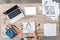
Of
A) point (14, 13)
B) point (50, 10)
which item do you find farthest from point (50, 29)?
point (14, 13)

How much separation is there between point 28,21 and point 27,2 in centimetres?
17

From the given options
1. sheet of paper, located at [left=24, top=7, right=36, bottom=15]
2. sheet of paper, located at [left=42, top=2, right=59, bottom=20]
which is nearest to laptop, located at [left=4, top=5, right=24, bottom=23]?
sheet of paper, located at [left=24, top=7, right=36, bottom=15]

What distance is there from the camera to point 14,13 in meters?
1.76

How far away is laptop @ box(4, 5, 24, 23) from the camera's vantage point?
5.75 ft

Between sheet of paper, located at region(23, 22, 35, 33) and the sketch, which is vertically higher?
the sketch

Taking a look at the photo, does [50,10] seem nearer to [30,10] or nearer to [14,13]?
[30,10]

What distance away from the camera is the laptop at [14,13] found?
175 centimetres

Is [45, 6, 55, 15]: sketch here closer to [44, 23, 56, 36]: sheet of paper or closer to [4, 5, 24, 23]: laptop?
[44, 23, 56, 36]: sheet of paper

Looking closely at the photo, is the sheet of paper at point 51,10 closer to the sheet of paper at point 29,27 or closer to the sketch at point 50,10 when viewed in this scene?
the sketch at point 50,10

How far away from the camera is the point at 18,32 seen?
180cm

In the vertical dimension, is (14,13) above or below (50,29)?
above

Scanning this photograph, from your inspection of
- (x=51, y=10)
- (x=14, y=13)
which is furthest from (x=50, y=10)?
(x=14, y=13)

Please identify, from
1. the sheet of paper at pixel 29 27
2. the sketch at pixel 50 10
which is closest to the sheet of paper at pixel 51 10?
the sketch at pixel 50 10

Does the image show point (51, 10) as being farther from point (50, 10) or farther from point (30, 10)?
point (30, 10)
